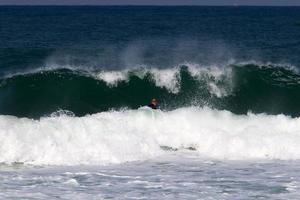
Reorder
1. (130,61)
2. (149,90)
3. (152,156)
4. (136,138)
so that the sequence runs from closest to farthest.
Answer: (152,156), (136,138), (149,90), (130,61)

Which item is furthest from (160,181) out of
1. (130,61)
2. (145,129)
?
(130,61)

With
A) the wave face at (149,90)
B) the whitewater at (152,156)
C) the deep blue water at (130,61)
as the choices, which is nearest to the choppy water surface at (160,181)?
the whitewater at (152,156)

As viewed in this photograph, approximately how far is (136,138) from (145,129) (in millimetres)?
1513

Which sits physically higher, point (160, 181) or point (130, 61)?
point (130, 61)

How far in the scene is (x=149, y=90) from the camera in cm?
2789

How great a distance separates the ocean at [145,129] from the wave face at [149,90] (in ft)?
0.16

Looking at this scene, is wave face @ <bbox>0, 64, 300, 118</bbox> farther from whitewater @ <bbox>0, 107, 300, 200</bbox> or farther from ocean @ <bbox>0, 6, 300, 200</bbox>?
whitewater @ <bbox>0, 107, 300, 200</bbox>

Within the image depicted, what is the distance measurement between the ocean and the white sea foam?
34 millimetres

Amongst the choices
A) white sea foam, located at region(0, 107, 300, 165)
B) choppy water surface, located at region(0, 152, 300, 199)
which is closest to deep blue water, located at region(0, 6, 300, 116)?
white sea foam, located at region(0, 107, 300, 165)

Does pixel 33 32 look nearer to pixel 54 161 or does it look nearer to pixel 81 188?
pixel 54 161

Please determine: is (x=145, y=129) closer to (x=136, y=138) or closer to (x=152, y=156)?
(x=136, y=138)

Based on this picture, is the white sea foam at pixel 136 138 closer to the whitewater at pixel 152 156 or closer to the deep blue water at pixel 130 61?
the whitewater at pixel 152 156

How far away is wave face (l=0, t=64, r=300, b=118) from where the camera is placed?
26547 millimetres

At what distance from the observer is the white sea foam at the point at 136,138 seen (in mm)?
19516
